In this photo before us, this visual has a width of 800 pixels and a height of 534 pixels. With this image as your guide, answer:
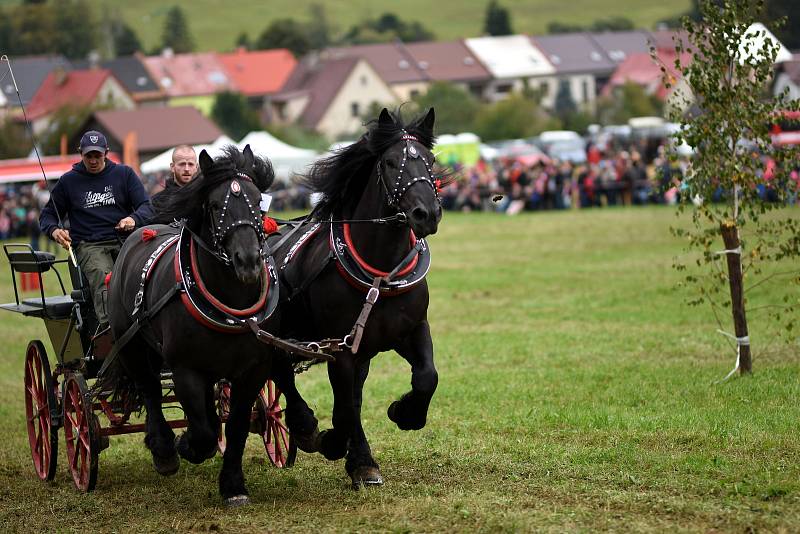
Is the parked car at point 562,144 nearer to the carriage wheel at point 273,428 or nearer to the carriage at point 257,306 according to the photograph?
the carriage wheel at point 273,428

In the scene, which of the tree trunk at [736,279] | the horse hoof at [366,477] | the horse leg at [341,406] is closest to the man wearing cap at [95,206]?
the horse leg at [341,406]

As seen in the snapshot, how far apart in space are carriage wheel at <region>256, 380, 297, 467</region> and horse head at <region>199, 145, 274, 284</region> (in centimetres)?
232

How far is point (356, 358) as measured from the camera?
761 cm

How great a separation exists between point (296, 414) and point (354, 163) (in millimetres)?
1884

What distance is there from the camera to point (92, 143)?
29.5 feet

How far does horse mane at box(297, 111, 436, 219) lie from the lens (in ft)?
24.9

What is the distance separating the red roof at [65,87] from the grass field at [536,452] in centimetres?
7927

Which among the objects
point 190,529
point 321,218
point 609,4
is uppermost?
point 609,4

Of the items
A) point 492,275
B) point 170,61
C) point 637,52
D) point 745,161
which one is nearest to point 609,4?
point 637,52

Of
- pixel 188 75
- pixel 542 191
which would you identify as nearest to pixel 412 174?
pixel 542 191

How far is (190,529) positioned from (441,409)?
4218 mm

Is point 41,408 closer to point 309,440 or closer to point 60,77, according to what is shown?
point 309,440

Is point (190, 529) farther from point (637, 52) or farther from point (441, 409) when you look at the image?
point (637, 52)

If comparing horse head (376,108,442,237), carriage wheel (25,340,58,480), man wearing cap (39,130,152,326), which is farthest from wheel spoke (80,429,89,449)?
horse head (376,108,442,237)
